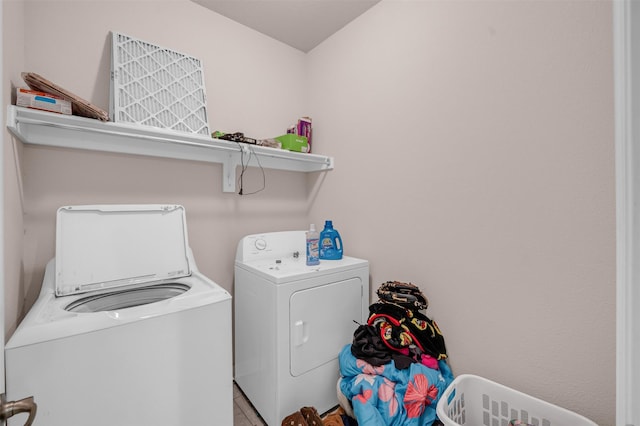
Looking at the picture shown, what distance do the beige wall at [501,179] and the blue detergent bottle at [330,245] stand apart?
21 cm

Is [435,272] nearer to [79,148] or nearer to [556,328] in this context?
[556,328]

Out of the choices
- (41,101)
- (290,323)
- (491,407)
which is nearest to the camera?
(41,101)

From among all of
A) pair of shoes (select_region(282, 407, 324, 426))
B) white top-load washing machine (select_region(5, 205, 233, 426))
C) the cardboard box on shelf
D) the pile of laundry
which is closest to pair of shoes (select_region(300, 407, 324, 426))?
pair of shoes (select_region(282, 407, 324, 426))

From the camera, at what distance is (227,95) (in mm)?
2145

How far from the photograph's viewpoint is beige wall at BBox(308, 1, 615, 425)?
120cm

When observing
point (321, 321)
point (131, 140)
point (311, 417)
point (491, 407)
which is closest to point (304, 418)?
point (311, 417)

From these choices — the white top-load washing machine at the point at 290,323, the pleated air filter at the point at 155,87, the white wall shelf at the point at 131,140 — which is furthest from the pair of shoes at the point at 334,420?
the pleated air filter at the point at 155,87

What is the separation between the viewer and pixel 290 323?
164 cm

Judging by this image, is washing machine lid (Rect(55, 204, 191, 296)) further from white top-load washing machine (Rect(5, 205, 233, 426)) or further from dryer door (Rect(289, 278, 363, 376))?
dryer door (Rect(289, 278, 363, 376))

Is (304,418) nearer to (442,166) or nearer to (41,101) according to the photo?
(442,166)

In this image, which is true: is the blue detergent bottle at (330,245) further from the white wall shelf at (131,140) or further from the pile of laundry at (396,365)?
the white wall shelf at (131,140)

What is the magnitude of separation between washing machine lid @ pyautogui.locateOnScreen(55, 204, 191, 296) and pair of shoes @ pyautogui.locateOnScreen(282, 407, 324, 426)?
100 cm

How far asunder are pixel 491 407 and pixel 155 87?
8.35 feet

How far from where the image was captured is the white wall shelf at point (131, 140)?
4.26 feet
